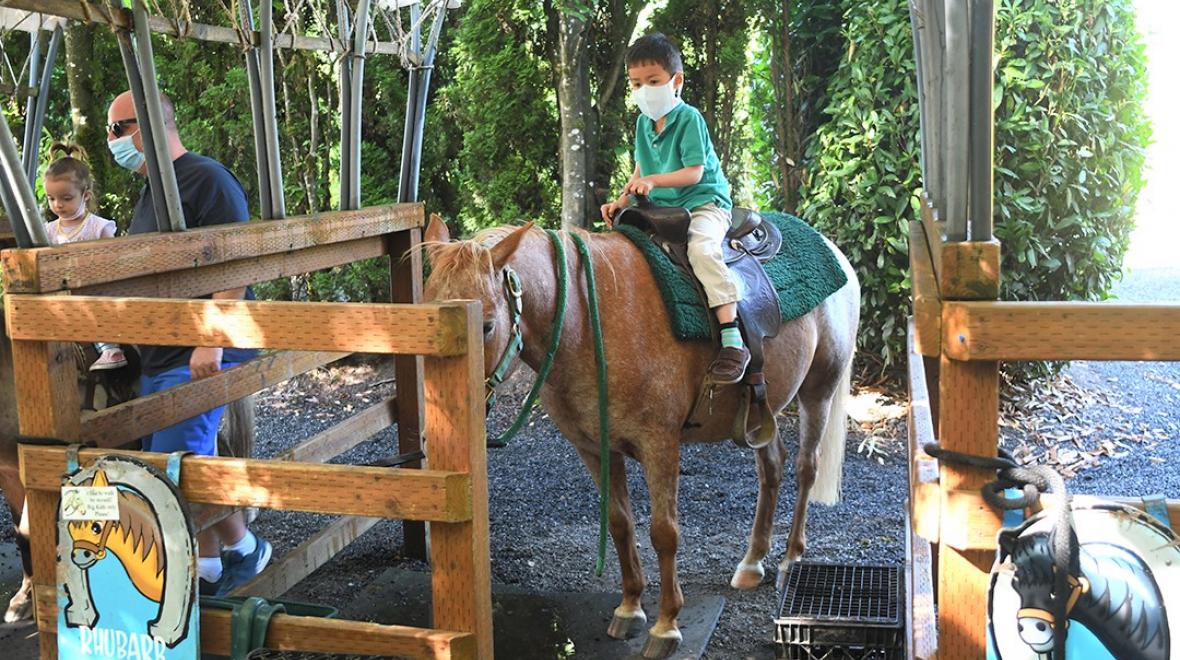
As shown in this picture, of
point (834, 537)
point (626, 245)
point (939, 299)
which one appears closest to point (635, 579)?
point (626, 245)

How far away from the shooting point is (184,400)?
386 centimetres

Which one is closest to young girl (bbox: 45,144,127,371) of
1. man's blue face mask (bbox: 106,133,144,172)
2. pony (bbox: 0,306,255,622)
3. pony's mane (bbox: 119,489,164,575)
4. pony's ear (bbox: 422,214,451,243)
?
pony (bbox: 0,306,255,622)

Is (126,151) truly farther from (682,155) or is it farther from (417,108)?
(682,155)

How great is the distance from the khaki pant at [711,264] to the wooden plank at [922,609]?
45.3 inches

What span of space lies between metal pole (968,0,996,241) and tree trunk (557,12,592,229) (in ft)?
18.0

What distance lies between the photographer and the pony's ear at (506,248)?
3.44 metres

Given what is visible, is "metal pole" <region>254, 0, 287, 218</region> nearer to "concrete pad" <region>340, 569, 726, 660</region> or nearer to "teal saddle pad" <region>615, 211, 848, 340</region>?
"teal saddle pad" <region>615, 211, 848, 340</region>

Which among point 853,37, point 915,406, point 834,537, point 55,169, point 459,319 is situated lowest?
point 834,537

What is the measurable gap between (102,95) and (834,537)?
23.9 ft

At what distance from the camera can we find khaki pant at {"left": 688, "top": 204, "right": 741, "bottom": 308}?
421 cm

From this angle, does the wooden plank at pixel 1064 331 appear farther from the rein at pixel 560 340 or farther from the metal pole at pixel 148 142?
the metal pole at pixel 148 142

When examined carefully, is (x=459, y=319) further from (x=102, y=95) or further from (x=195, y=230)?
(x=102, y=95)

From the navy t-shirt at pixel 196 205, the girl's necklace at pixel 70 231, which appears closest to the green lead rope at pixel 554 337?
the navy t-shirt at pixel 196 205

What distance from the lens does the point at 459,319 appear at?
279 cm
